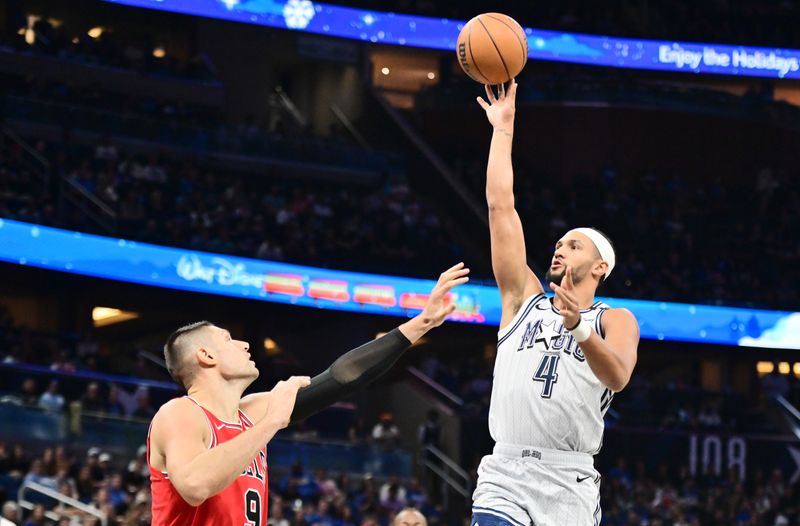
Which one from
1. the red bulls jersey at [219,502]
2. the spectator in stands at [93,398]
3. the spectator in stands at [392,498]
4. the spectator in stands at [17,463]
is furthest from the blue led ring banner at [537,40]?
the red bulls jersey at [219,502]

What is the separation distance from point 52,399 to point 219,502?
50.6ft

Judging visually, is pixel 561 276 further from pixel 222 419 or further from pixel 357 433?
pixel 357 433

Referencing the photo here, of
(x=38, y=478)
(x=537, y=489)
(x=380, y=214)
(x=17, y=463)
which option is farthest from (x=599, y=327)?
(x=380, y=214)

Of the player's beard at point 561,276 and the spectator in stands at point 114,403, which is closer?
the player's beard at point 561,276

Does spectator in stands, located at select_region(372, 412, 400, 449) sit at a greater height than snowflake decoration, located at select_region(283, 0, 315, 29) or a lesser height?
lesser

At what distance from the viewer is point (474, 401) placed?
1070 inches

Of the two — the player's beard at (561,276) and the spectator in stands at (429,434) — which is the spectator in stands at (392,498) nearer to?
the spectator in stands at (429,434)

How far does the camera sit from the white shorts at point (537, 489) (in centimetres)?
612

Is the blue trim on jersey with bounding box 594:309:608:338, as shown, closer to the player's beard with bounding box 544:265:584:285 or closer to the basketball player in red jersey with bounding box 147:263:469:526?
the player's beard with bounding box 544:265:584:285

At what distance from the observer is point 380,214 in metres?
30.2

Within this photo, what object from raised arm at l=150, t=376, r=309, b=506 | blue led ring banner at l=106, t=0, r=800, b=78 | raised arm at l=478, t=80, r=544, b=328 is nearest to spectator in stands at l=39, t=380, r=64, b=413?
blue led ring banner at l=106, t=0, r=800, b=78

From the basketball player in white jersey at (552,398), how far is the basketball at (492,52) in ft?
3.74

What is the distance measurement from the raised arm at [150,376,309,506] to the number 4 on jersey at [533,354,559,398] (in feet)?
5.52

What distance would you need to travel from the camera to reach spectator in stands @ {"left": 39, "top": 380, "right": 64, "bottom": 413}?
18797 millimetres
